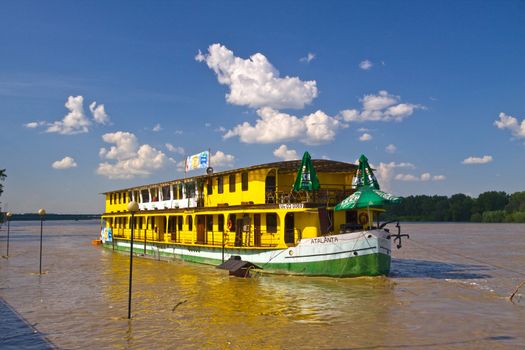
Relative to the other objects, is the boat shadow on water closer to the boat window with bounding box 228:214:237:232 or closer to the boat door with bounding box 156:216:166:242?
the boat window with bounding box 228:214:237:232

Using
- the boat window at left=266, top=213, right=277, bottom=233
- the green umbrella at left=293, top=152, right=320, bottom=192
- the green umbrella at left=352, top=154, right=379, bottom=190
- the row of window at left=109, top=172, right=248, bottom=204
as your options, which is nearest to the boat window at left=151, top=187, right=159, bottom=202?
the row of window at left=109, top=172, right=248, bottom=204

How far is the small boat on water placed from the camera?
940 inches

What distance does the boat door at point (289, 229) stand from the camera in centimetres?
2684

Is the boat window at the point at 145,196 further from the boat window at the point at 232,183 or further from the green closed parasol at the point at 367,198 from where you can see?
the green closed parasol at the point at 367,198

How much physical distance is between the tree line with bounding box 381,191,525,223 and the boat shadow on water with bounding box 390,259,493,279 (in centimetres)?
9860

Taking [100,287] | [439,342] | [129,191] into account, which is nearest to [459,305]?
[439,342]

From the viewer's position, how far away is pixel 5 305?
20.2 metres

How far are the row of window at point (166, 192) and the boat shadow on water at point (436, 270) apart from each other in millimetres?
11516

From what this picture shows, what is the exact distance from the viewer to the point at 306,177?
2553cm

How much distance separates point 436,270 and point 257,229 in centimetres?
1414

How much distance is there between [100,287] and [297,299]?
11.4 m

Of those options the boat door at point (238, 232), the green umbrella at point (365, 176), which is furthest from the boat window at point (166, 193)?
the green umbrella at point (365, 176)

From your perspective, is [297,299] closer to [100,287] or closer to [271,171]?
[271,171]

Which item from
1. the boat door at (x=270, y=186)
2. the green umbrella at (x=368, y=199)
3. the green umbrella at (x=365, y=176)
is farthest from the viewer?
the boat door at (x=270, y=186)
